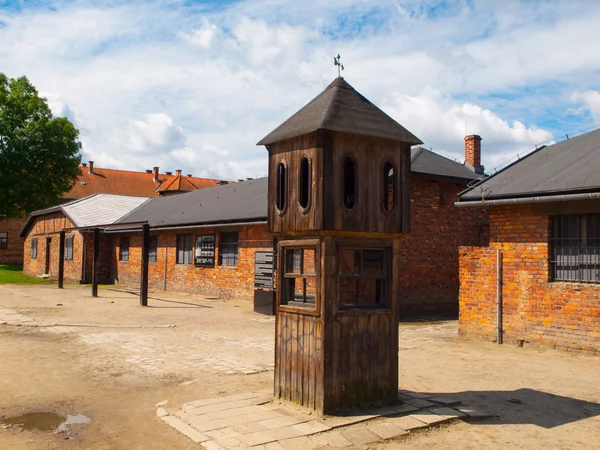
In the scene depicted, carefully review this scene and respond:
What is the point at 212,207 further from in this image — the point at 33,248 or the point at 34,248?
the point at 33,248

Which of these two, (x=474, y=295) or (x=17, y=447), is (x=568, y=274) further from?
(x=17, y=447)

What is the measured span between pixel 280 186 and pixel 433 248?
10464 millimetres

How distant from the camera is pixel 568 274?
9938mm

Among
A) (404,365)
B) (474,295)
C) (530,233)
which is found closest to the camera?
(404,365)

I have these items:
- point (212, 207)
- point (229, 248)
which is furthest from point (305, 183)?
point (212, 207)

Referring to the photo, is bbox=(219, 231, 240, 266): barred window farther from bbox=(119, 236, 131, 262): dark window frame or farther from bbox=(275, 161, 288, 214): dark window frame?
bbox=(275, 161, 288, 214): dark window frame

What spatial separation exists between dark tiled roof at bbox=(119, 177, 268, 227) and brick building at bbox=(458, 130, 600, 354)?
7344 mm

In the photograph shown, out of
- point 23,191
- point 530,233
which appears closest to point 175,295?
point 530,233

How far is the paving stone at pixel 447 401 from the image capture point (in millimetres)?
6225

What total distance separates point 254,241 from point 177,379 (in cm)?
1068

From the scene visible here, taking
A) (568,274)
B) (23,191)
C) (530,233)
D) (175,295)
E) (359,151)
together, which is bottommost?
(175,295)

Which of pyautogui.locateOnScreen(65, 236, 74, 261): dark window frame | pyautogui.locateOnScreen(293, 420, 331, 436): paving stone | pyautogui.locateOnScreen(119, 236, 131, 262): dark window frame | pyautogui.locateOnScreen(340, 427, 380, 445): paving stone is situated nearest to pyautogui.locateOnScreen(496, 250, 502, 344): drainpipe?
pyautogui.locateOnScreen(340, 427, 380, 445): paving stone

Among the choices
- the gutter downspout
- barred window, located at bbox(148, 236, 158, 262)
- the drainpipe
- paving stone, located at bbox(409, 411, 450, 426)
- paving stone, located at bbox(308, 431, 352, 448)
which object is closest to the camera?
paving stone, located at bbox(308, 431, 352, 448)

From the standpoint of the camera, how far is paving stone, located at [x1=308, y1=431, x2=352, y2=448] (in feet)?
16.1
